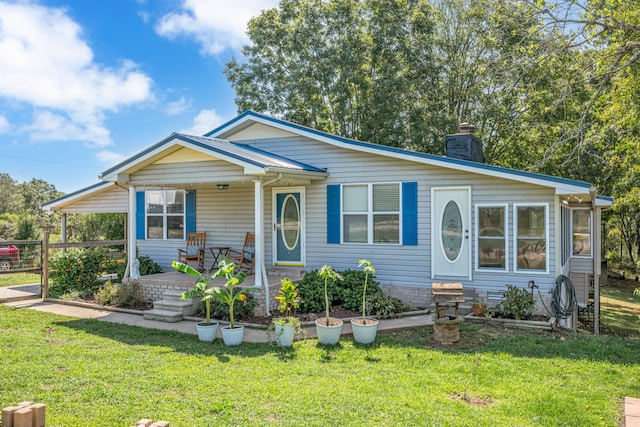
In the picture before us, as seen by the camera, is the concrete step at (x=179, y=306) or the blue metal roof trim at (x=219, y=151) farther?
the concrete step at (x=179, y=306)

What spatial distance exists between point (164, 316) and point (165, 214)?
4.53 m

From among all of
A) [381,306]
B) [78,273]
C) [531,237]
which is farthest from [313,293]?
[78,273]

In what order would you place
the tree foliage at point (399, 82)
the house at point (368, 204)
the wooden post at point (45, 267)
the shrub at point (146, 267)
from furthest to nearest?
the tree foliage at point (399, 82) → the shrub at point (146, 267) → the wooden post at point (45, 267) → the house at point (368, 204)

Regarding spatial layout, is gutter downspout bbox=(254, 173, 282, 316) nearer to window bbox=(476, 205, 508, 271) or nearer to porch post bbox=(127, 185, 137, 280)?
porch post bbox=(127, 185, 137, 280)

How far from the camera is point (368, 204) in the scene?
9.58 meters

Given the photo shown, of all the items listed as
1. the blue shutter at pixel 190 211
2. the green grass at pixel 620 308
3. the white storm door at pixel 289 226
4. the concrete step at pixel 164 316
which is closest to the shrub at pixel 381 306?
the white storm door at pixel 289 226

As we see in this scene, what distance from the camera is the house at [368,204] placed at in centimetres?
833

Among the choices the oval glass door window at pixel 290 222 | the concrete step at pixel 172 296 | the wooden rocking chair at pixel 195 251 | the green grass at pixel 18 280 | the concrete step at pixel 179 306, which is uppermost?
the oval glass door window at pixel 290 222

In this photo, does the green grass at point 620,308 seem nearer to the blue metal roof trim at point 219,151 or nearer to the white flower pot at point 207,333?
the blue metal roof trim at point 219,151

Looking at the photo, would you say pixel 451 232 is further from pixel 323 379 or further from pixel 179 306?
pixel 179 306

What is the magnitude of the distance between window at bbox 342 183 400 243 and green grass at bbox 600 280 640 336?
5.80 metres

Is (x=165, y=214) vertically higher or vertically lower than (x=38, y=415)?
higher

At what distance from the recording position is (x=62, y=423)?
12.3 feet

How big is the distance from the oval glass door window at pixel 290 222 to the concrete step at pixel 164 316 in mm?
3094
